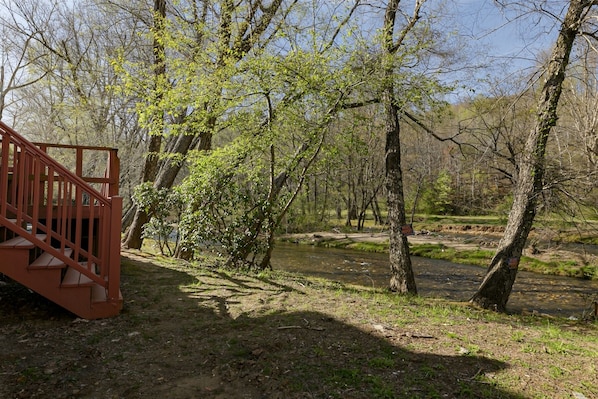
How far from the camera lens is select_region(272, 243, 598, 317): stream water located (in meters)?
9.76

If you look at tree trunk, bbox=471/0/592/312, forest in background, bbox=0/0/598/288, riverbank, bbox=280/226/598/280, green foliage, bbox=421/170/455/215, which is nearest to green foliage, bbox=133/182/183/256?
forest in background, bbox=0/0/598/288

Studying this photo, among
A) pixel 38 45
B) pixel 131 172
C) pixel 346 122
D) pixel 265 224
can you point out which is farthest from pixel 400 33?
pixel 38 45

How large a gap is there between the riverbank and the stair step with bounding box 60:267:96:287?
11.0m

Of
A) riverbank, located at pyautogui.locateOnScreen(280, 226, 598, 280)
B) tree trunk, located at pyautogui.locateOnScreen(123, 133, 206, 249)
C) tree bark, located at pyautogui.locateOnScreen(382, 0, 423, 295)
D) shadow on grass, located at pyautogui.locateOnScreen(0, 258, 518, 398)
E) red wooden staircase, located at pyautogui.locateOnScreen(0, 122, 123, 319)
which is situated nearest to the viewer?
shadow on grass, located at pyautogui.locateOnScreen(0, 258, 518, 398)

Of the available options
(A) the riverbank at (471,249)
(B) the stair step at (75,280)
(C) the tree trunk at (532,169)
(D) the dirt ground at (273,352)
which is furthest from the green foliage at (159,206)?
(A) the riverbank at (471,249)

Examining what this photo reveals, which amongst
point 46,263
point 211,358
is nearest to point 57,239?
point 46,263

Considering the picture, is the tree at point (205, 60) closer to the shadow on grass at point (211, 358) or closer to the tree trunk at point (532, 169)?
the shadow on grass at point (211, 358)

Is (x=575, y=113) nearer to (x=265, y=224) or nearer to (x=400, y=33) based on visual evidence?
(x=400, y=33)

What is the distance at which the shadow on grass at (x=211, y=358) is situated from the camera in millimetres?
2609

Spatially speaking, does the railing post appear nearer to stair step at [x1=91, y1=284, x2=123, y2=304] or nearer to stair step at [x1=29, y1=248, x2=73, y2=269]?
stair step at [x1=91, y1=284, x2=123, y2=304]

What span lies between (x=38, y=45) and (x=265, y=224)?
42.6 feet

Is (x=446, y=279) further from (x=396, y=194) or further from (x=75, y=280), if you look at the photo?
(x=75, y=280)

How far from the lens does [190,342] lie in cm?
343

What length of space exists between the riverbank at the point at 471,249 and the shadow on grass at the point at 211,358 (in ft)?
29.5
